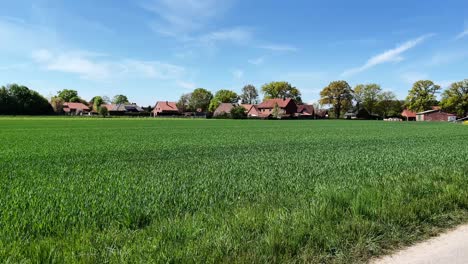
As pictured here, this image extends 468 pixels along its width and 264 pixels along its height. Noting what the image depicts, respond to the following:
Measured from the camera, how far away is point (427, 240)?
4.49m

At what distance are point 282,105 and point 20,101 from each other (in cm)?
10124

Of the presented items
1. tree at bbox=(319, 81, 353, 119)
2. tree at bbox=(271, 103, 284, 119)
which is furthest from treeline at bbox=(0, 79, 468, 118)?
tree at bbox=(271, 103, 284, 119)

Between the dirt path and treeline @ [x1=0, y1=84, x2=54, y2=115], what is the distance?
133m

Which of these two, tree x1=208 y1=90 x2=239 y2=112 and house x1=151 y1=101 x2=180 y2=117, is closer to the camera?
house x1=151 y1=101 x2=180 y2=117

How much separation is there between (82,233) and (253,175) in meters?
5.35

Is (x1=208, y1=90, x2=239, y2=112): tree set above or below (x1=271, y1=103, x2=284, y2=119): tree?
above

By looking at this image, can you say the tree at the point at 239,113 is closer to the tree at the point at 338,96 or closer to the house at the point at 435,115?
the tree at the point at 338,96

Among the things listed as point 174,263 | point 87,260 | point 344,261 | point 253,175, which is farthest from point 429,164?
point 87,260

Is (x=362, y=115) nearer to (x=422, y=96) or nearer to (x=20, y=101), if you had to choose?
(x=422, y=96)

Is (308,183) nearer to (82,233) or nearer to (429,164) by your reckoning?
(82,233)

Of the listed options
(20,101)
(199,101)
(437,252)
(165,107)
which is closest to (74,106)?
(165,107)

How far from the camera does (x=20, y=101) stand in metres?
112

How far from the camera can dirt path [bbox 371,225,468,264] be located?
3.83 metres

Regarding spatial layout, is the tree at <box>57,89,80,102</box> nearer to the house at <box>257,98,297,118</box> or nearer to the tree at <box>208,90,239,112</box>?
the tree at <box>208,90,239,112</box>
